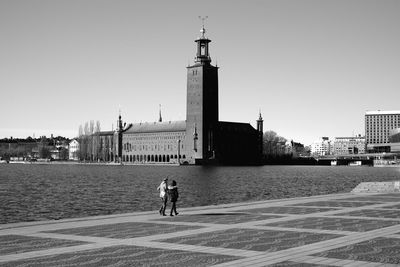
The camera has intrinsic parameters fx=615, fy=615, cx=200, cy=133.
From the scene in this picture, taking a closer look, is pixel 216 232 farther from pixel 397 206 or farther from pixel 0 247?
pixel 397 206

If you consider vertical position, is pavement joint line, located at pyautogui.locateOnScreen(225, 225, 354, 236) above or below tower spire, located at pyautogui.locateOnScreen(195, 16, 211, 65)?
below

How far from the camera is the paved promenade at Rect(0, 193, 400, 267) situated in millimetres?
12461

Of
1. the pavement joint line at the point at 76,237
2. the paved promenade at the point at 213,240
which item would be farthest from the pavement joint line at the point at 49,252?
the pavement joint line at the point at 76,237

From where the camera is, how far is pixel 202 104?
16488 centimetres

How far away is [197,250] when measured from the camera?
1365 centimetres

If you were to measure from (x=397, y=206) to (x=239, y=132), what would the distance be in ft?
546

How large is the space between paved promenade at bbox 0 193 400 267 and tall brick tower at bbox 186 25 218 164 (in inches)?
5628

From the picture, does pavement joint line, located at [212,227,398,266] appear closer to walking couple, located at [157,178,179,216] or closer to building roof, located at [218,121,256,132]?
walking couple, located at [157,178,179,216]

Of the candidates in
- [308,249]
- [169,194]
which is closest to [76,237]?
[308,249]

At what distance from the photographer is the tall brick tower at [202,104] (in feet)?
542

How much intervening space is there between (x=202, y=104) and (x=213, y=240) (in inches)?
5907

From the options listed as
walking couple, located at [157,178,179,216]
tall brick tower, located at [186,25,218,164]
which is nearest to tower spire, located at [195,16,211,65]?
tall brick tower, located at [186,25,218,164]

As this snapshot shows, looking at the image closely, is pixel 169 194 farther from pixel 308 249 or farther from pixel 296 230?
pixel 308 249

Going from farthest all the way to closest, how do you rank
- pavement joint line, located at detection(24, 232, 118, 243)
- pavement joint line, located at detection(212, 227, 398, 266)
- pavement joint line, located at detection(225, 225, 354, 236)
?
pavement joint line, located at detection(225, 225, 354, 236) → pavement joint line, located at detection(24, 232, 118, 243) → pavement joint line, located at detection(212, 227, 398, 266)
